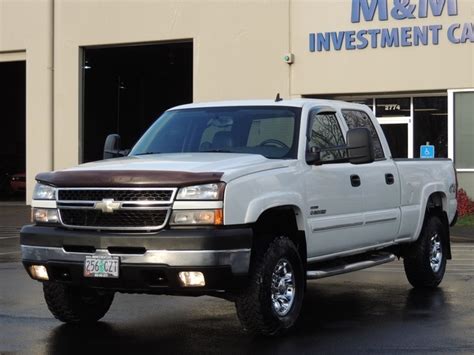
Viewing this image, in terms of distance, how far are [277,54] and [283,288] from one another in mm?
18475

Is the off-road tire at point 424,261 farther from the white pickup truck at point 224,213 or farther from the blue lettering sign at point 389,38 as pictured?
the blue lettering sign at point 389,38

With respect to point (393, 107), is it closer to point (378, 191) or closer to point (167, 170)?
point (378, 191)

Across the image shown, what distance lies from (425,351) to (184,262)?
1.93 metres

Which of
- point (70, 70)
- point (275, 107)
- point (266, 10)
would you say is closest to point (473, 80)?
point (266, 10)

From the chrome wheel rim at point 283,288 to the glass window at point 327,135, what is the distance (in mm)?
1210

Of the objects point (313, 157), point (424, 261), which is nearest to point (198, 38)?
point (424, 261)

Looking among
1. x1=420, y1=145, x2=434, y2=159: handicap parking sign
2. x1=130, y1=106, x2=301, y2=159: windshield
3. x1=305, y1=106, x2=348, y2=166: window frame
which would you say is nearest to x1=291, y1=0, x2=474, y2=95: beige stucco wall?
x1=420, y1=145, x2=434, y2=159: handicap parking sign

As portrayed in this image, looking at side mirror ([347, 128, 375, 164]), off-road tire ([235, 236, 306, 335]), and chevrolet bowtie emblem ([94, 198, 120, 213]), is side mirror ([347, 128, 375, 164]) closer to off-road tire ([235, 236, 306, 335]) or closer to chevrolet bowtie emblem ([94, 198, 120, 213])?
off-road tire ([235, 236, 306, 335])

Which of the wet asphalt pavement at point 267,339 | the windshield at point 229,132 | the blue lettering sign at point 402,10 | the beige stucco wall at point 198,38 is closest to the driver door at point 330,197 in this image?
the windshield at point 229,132

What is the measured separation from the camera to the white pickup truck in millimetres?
6668

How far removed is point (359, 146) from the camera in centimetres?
769

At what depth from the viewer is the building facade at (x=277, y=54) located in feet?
76.1

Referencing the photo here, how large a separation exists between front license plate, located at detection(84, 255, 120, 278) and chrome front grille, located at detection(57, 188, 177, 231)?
9.8 inches

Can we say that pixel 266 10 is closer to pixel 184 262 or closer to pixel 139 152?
pixel 139 152
